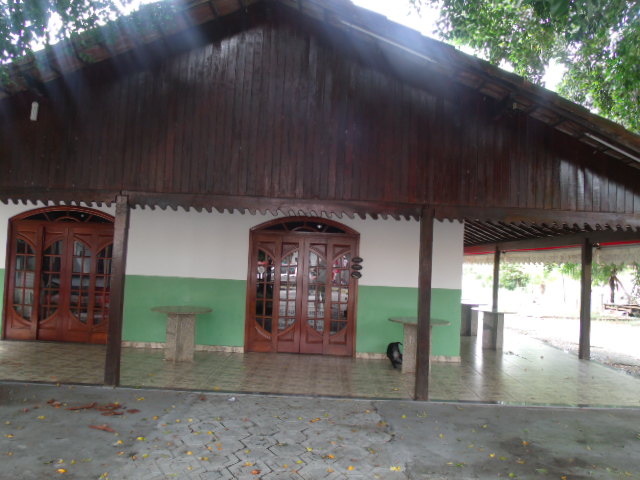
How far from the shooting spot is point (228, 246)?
8305mm

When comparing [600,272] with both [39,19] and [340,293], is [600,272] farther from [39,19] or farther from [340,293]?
[39,19]

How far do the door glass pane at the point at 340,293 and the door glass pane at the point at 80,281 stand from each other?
4509 mm

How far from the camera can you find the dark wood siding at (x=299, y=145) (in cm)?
561

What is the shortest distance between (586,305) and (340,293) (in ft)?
17.3

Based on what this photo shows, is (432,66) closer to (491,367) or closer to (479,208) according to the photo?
(479,208)

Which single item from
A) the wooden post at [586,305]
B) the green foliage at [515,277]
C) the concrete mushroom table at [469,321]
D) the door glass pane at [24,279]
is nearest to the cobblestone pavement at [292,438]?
the door glass pane at [24,279]

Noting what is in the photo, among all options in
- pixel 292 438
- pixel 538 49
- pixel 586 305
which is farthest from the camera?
pixel 538 49

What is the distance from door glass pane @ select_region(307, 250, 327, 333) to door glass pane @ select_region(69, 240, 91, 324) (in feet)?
13.4

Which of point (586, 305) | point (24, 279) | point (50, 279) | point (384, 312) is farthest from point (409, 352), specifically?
point (24, 279)

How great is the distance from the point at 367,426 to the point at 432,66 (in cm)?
426

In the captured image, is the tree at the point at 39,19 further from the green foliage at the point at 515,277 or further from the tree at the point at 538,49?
the green foliage at the point at 515,277

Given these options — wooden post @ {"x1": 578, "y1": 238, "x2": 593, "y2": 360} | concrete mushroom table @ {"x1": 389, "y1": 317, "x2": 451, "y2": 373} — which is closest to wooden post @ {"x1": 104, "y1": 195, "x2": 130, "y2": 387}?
concrete mushroom table @ {"x1": 389, "y1": 317, "x2": 451, "y2": 373}

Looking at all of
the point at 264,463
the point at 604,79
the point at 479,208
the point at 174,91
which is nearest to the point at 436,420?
the point at 264,463

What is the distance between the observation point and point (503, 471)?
391cm
